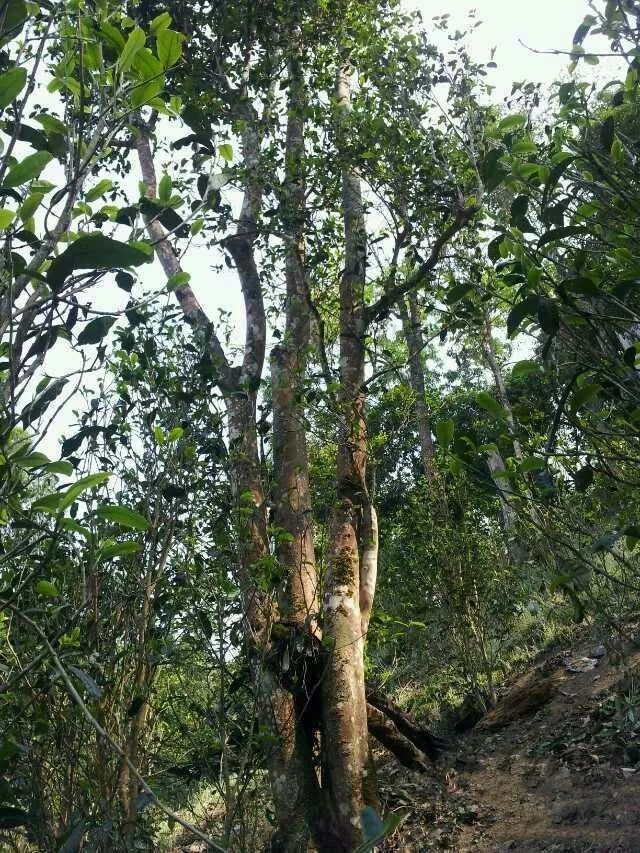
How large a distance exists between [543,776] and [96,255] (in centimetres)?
504

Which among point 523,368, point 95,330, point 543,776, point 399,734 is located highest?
point 95,330

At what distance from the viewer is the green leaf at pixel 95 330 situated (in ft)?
4.75

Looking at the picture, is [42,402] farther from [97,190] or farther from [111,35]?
[111,35]

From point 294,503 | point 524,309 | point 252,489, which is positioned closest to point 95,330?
point 524,309

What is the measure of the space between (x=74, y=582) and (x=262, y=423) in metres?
1.43

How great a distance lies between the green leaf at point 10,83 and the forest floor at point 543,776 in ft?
11.8

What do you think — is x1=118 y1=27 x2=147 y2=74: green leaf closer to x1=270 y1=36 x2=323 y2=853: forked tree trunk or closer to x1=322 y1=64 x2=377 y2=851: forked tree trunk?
x1=270 y1=36 x2=323 y2=853: forked tree trunk

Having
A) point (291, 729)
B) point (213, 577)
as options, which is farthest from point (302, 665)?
point (213, 577)

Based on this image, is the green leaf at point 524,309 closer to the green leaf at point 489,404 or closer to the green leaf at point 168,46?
the green leaf at point 489,404

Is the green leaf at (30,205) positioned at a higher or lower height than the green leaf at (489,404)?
higher

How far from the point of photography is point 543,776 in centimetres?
494

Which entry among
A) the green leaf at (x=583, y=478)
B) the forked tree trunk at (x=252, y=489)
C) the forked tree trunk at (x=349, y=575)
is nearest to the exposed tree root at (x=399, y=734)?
the forked tree trunk at (x=349, y=575)

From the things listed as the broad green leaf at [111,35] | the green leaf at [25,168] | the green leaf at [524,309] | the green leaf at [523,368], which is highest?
the broad green leaf at [111,35]

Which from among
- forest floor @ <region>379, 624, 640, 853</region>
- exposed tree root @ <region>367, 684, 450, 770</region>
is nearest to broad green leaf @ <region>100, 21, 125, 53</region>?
forest floor @ <region>379, 624, 640, 853</region>
